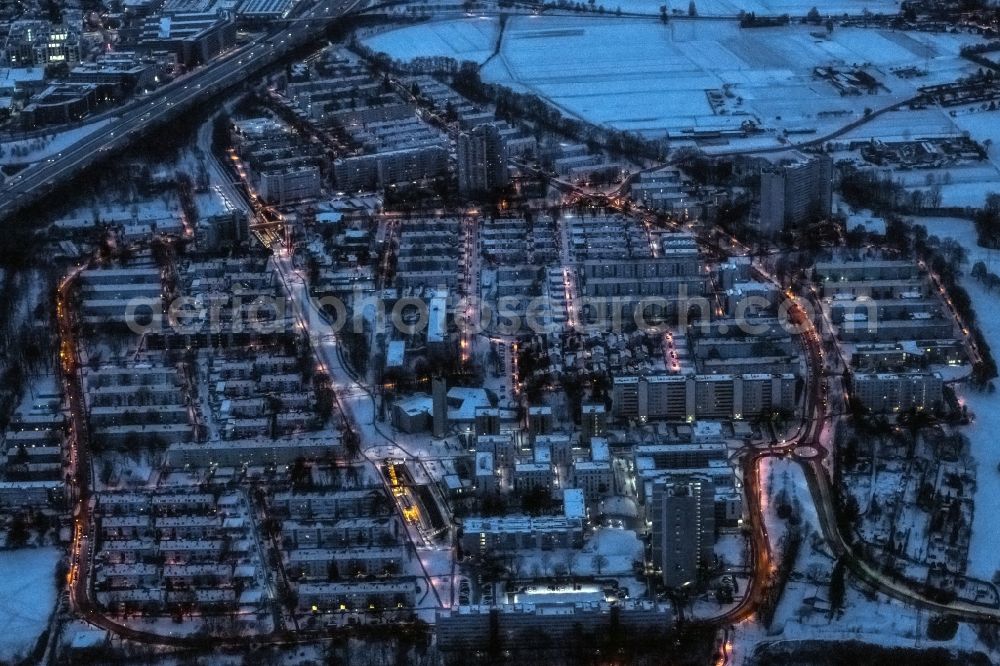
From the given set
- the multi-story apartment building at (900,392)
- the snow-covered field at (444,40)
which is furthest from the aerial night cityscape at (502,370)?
the snow-covered field at (444,40)

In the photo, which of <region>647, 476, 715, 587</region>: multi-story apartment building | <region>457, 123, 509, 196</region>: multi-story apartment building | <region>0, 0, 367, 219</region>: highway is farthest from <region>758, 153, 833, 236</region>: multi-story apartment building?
<region>0, 0, 367, 219</region>: highway

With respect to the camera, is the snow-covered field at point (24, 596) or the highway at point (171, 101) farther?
the highway at point (171, 101)

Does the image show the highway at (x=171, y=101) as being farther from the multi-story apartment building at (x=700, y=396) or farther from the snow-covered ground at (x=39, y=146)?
the multi-story apartment building at (x=700, y=396)

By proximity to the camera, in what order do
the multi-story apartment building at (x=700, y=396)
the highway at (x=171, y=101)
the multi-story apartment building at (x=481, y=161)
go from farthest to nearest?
the highway at (x=171, y=101), the multi-story apartment building at (x=481, y=161), the multi-story apartment building at (x=700, y=396)

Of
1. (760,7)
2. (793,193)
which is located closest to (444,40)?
(760,7)

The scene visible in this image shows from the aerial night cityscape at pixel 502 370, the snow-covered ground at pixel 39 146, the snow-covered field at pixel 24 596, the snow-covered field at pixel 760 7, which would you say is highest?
the snow-covered field at pixel 760 7

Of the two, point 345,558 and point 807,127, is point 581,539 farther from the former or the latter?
point 807,127

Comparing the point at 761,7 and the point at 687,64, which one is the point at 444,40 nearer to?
the point at 687,64

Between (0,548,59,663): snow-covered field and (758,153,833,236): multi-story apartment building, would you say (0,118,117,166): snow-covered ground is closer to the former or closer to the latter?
(758,153,833,236): multi-story apartment building
